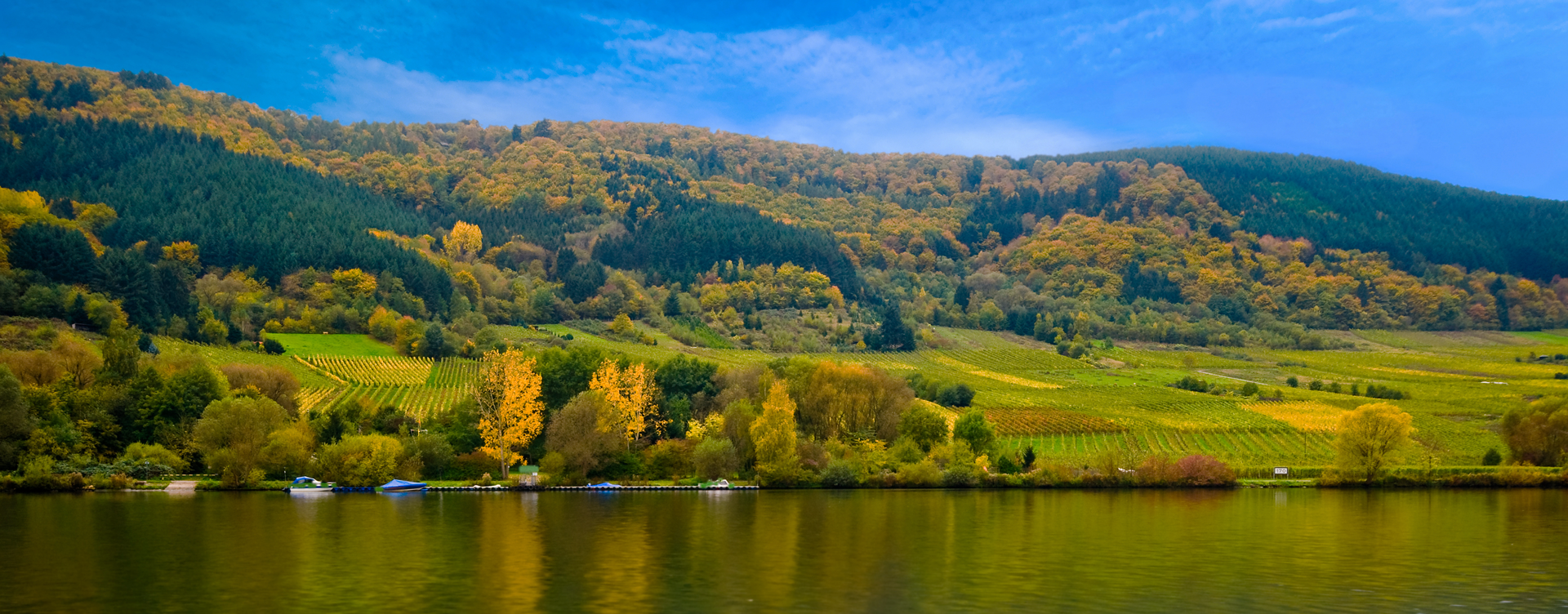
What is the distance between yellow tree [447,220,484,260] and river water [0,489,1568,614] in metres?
132

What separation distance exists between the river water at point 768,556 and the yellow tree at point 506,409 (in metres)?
12.4

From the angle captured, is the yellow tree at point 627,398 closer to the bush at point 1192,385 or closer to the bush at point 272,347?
the bush at point 272,347

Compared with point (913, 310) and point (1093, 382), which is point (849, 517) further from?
point (913, 310)

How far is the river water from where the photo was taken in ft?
85.0

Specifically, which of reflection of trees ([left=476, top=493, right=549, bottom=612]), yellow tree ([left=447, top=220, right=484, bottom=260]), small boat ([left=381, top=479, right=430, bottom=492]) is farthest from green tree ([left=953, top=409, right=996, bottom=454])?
yellow tree ([left=447, top=220, right=484, bottom=260])

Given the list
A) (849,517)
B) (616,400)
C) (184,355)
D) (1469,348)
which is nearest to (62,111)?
(184,355)

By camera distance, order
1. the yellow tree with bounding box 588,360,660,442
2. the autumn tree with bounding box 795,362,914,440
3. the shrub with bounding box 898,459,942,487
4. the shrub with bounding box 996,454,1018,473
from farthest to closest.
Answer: the autumn tree with bounding box 795,362,914,440 < the yellow tree with bounding box 588,360,660,442 < the shrub with bounding box 996,454,1018,473 < the shrub with bounding box 898,459,942,487

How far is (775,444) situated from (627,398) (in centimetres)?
1564

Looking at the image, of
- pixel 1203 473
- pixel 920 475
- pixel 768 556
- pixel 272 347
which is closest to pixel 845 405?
pixel 920 475

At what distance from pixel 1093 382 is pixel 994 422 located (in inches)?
1361

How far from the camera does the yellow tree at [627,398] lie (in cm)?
6868

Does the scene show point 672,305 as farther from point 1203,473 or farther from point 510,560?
point 510,560

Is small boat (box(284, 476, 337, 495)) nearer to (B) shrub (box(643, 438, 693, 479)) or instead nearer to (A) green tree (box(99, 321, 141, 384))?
(A) green tree (box(99, 321, 141, 384))

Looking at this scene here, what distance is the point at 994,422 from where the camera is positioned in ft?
287
